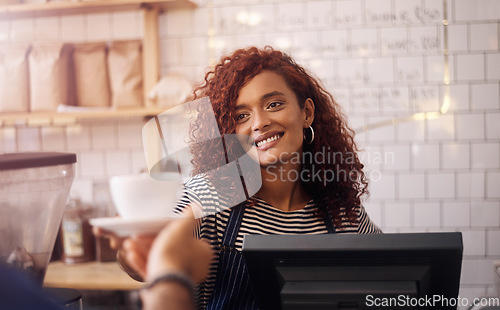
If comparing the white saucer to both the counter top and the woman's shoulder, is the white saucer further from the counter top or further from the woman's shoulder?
the counter top

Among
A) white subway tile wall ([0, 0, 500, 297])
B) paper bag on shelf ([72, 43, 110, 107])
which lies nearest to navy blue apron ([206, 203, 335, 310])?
white subway tile wall ([0, 0, 500, 297])

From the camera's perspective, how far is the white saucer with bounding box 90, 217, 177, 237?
46 cm

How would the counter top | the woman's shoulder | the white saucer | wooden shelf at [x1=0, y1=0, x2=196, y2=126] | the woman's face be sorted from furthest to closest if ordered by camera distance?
1. wooden shelf at [x1=0, y1=0, x2=196, y2=126]
2. the counter top
3. the woman's face
4. the woman's shoulder
5. the white saucer

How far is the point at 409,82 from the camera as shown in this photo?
2.21 m

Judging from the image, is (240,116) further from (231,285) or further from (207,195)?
(231,285)

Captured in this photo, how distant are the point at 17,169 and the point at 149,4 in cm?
177

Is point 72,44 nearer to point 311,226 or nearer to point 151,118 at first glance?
point 151,118

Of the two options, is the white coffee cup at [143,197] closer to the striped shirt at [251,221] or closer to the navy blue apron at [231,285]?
the striped shirt at [251,221]

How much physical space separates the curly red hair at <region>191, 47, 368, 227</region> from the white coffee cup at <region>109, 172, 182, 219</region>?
77 centimetres

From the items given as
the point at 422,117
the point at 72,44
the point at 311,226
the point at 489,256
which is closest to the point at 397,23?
the point at 422,117

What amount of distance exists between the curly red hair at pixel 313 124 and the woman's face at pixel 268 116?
0.07 ft

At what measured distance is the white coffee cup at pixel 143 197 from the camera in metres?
0.49

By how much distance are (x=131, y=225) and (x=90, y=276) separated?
1.67m

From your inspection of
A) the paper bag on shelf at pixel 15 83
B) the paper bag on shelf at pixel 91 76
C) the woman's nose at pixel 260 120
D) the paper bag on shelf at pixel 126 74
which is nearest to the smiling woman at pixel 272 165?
the woman's nose at pixel 260 120
